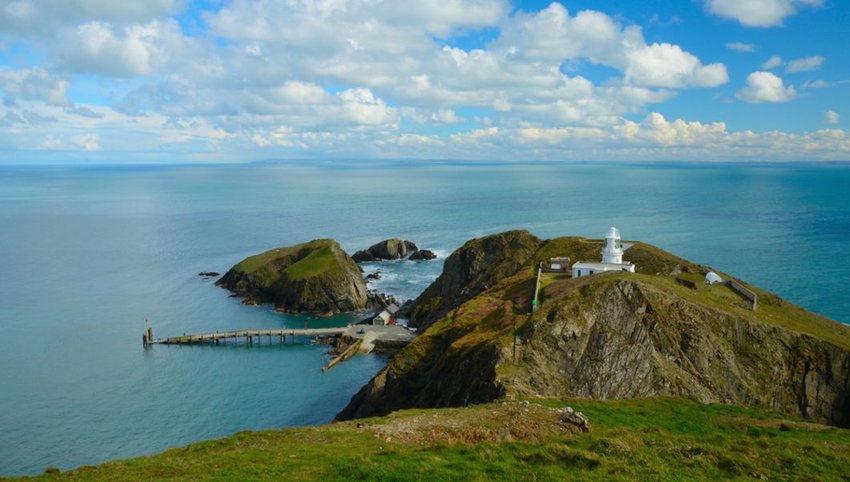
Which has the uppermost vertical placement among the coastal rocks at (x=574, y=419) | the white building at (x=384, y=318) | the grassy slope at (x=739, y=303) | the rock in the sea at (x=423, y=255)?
the grassy slope at (x=739, y=303)

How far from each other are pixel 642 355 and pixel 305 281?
63.3m

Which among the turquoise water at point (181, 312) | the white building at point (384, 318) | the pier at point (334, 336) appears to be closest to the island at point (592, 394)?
the turquoise water at point (181, 312)

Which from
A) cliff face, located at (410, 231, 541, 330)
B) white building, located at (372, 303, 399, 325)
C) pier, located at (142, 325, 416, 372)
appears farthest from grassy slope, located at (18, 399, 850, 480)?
white building, located at (372, 303, 399, 325)

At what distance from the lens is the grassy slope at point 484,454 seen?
20.3 metres

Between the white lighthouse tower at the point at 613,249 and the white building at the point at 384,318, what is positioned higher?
the white lighthouse tower at the point at 613,249

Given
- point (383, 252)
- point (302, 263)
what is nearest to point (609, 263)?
point (302, 263)

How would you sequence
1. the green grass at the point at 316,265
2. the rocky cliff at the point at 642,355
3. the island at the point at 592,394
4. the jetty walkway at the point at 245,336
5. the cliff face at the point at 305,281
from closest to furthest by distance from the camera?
the island at the point at 592,394, the rocky cliff at the point at 642,355, the jetty walkway at the point at 245,336, the cliff face at the point at 305,281, the green grass at the point at 316,265

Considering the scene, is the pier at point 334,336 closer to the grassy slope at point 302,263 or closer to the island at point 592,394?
the grassy slope at point 302,263

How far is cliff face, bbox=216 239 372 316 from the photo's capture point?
92.8 meters

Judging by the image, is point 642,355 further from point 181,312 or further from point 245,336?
point 181,312

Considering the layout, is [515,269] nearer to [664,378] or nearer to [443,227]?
[664,378]

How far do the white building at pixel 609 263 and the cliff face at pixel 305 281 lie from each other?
44466mm

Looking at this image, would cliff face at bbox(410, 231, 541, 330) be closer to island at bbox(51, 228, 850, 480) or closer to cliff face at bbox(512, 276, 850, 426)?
island at bbox(51, 228, 850, 480)

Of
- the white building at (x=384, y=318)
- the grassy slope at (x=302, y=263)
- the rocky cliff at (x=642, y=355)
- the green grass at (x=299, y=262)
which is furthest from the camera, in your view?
the green grass at (x=299, y=262)
